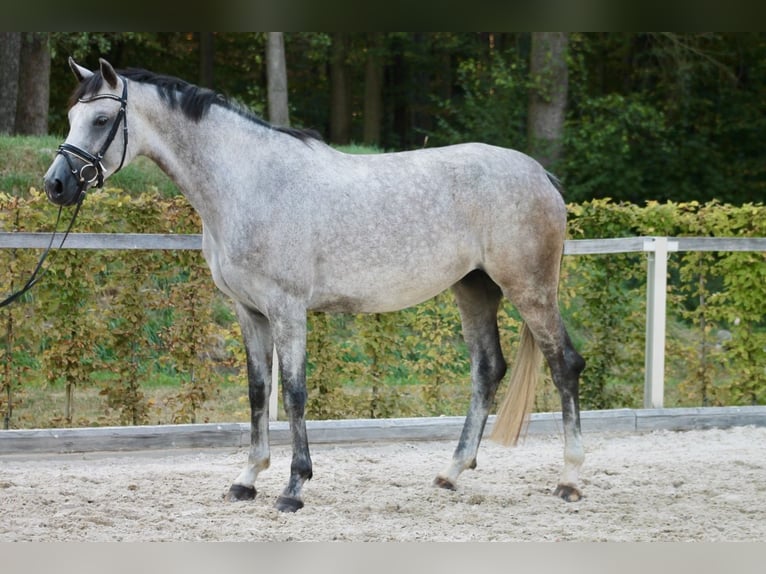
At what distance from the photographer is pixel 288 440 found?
6098mm

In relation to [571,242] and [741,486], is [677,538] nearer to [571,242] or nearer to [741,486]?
[741,486]

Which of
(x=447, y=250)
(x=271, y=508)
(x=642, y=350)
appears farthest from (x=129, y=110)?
(x=642, y=350)

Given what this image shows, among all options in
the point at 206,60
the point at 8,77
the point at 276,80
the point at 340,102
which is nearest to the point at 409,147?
the point at 340,102

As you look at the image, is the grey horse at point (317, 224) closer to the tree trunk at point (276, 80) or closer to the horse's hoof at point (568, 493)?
the horse's hoof at point (568, 493)

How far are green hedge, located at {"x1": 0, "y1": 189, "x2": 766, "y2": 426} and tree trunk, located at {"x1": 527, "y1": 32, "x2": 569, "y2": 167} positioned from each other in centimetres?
769

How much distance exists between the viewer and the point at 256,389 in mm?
4859

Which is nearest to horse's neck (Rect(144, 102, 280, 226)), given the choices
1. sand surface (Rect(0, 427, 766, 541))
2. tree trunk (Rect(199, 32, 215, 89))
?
sand surface (Rect(0, 427, 766, 541))

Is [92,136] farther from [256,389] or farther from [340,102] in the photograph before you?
[340,102]

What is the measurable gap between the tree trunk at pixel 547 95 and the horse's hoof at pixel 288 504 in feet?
36.3

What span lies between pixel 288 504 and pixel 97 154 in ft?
6.17

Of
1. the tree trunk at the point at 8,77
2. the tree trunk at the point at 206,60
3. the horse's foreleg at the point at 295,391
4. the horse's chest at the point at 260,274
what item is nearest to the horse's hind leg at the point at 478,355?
the horse's foreleg at the point at 295,391

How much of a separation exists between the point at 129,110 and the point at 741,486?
3.77 metres

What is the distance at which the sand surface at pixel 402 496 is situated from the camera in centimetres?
427

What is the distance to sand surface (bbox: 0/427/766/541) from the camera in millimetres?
4270
